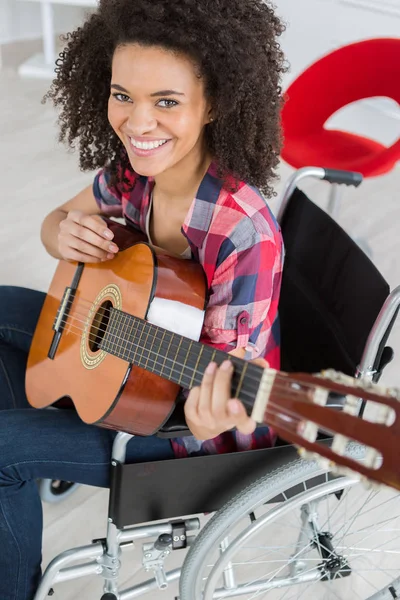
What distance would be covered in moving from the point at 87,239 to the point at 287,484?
580 millimetres

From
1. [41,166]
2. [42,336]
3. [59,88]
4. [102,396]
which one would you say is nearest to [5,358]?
[42,336]

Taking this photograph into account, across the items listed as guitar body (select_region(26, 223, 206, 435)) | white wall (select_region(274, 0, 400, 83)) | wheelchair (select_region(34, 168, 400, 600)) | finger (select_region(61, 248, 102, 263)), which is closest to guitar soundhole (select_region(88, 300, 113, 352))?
guitar body (select_region(26, 223, 206, 435))

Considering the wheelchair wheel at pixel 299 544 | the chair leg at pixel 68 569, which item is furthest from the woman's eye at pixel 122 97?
the chair leg at pixel 68 569

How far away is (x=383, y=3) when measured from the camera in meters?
3.01

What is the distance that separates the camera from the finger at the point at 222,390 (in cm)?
76

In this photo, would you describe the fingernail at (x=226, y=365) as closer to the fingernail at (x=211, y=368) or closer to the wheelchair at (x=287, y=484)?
the fingernail at (x=211, y=368)

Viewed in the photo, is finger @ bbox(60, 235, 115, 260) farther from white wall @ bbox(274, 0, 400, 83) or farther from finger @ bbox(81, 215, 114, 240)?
white wall @ bbox(274, 0, 400, 83)

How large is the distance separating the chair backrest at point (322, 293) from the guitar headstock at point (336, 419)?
40cm

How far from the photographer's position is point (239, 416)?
756 mm

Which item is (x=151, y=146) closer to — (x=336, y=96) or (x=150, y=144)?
(x=150, y=144)

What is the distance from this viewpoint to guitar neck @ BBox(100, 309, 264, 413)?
0.75 meters

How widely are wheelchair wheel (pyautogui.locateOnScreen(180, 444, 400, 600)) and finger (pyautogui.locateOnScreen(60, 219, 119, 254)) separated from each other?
499 millimetres

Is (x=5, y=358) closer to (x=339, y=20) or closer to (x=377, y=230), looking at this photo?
(x=377, y=230)

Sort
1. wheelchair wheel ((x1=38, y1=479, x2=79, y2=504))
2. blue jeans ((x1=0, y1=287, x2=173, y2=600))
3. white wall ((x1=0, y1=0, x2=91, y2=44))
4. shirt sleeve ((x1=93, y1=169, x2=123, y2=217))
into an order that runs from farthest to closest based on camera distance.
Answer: white wall ((x1=0, y1=0, x2=91, y2=44)) < wheelchair wheel ((x1=38, y1=479, x2=79, y2=504)) < shirt sleeve ((x1=93, y1=169, x2=123, y2=217)) < blue jeans ((x1=0, y1=287, x2=173, y2=600))
